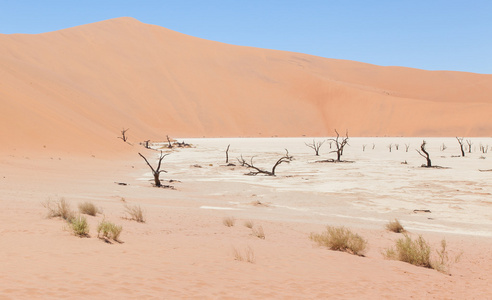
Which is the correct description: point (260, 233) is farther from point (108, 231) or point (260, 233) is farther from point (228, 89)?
point (228, 89)

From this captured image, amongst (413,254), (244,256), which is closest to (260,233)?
(244,256)

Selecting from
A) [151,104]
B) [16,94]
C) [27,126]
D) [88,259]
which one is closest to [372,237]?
[88,259]

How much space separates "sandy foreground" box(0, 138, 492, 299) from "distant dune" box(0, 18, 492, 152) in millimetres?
41945

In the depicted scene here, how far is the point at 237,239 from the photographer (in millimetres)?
8742

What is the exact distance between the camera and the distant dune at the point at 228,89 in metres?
84.9

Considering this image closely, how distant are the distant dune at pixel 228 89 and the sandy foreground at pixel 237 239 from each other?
41945 mm

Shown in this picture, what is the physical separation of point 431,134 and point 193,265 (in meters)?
91.2

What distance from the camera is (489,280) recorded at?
23.3 feet

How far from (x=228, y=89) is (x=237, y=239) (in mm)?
91780

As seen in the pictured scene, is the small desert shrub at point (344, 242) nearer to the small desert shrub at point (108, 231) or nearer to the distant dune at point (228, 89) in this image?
the small desert shrub at point (108, 231)

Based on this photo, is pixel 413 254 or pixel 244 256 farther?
pixel 413 254

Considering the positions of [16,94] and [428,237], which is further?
[16,94]

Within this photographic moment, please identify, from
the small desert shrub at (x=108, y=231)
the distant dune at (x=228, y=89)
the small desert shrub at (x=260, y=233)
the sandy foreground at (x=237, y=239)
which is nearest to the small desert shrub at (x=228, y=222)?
the sandy foreground at (x=237, y=239)

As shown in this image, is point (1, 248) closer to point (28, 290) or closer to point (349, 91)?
point (28, 290)
